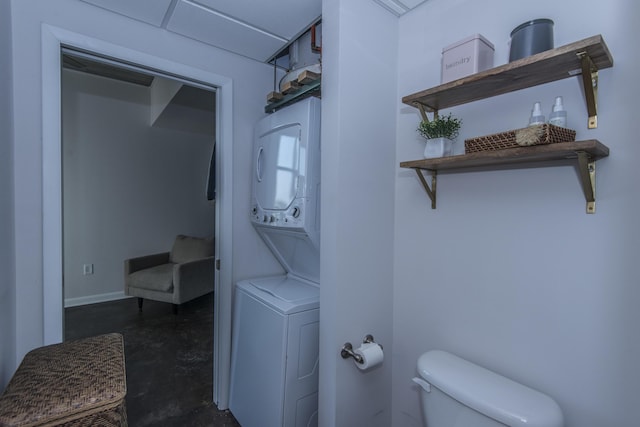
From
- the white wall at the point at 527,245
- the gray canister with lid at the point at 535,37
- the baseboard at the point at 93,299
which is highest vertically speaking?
the gray canister with lid at the point at 535,37

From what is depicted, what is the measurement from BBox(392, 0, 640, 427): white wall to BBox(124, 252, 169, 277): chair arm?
328 centimetres

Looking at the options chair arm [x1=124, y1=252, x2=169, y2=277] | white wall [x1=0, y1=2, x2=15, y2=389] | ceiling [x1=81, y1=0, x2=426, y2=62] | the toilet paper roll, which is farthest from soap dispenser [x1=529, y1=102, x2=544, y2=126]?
chair arm [x1=124, y1=252, x2=169, y2=277]

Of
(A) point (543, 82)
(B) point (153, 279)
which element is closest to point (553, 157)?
(A) point (543, 82)

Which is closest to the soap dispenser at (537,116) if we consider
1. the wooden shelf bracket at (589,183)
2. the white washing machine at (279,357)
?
the wooden shelf bracket at (589,183)

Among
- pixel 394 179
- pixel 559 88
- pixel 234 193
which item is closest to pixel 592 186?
pixel 559 88

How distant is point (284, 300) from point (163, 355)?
1746 millimetres

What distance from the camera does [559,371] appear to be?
97 centimetres

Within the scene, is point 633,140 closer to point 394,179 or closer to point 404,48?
point 394,179

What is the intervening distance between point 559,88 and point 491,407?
1.01 metres

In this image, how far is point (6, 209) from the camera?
1147mm

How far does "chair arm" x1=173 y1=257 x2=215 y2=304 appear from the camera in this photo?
329 cm

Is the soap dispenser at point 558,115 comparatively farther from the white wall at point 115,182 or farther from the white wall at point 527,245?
the white wall at point 115,182

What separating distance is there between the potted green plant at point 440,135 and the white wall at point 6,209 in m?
1.54

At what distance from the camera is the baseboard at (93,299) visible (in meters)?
3.64
